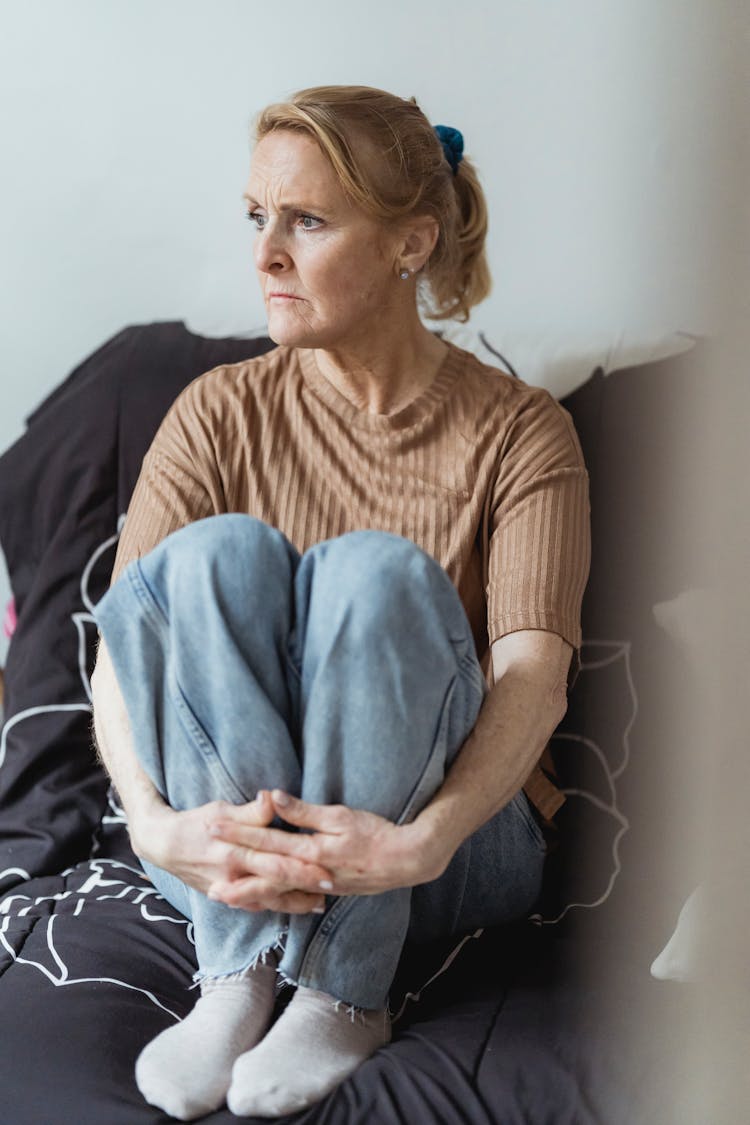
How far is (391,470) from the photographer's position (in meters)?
1.26

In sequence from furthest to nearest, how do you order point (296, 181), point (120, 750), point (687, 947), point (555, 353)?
point (555, 353)
point (296, 181)
point (120, 750)
point (687, 947)

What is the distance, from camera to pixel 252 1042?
0.98 meters

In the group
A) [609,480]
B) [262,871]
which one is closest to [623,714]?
[609,480]

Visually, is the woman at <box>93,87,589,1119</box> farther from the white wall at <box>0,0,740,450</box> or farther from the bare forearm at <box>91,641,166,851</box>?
the white wall at <box>0,0,740,450</box>

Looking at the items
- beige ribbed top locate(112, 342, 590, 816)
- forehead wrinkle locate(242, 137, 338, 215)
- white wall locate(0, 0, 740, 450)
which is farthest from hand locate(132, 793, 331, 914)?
white wall locate(0, 0, 740, 450)

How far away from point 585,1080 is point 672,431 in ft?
2.55

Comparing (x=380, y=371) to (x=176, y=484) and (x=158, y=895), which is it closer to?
(x=176, y=484)

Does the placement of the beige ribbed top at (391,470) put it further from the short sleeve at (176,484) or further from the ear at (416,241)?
the ear at (416,241)

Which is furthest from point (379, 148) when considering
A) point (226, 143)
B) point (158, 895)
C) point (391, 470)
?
point (158, 895)

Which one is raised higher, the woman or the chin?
the chin

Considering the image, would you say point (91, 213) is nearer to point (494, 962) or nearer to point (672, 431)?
point (494, 962)

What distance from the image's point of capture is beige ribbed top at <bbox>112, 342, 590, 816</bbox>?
120 centimetres

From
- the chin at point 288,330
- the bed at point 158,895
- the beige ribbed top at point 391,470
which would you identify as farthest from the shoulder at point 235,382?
the bed at point 158,895

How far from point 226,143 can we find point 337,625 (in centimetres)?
107
